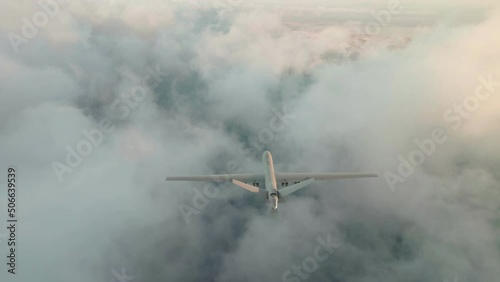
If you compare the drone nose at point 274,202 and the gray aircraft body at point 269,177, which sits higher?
the gray aircraft body at point 269,177

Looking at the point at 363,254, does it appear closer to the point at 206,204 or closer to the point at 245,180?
the point at 206,204

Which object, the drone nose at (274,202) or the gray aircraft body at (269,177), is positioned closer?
the drone nose at (274,202)

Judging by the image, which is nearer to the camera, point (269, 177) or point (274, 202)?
point (274, 202)

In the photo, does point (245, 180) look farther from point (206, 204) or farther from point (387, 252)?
point (387, 252)

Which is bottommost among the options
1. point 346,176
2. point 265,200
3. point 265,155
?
point 265,200

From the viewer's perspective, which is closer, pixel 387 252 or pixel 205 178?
pixel 205 178

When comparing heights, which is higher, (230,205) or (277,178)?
(230,205)

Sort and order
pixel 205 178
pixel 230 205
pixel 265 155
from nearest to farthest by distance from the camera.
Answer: pixel 205 178
pixel 265 155
pixel 230 205

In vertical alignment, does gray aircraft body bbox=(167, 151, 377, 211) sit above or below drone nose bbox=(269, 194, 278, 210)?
above

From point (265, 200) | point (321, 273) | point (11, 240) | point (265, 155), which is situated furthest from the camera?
point (321, 273)

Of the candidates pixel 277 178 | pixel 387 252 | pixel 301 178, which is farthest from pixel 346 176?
pixel 387 252

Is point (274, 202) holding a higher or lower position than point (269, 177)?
lower
